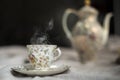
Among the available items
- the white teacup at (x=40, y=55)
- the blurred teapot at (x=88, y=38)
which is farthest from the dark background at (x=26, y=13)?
the white teacup at (x=40, y=55)

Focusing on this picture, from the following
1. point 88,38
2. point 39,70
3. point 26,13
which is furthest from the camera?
point 26,13

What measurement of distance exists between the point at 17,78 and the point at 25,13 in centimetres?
101

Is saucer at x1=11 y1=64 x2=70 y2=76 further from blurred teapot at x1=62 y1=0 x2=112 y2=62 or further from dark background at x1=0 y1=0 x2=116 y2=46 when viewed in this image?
dark background at x1=0 y1=0 x2=116 y2=46

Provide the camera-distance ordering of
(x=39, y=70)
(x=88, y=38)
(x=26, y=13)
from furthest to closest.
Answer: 1. (x=26, y=13)
2. (x=88, y=38)
3. (x=39, y=70)

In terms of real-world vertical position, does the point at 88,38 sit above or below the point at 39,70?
above

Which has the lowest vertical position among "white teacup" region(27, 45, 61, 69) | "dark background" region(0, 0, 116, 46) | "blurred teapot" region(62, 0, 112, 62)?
"white teacup" region(27, 45, 61, 69)

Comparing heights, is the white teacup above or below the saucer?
above

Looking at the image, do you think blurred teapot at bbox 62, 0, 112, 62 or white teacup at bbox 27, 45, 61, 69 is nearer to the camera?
white teacup at bbox 27, 45, 61, 69

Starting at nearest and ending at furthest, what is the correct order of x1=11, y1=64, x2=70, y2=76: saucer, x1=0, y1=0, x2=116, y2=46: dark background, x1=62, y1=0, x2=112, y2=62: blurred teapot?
x1=11, y1=64, x2=70, y2=76: saucer → x1=62, y1=0, x2=112, y2=62: blurred teapot → x1=0, y1=0, x2=116, y2=46: dark background

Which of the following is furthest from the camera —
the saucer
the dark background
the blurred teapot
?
the dark background

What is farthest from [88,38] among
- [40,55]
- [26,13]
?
[26,13]

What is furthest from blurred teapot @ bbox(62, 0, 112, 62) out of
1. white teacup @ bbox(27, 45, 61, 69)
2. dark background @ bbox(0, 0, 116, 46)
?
dark background @ bbox(0, 0, 116, 46)

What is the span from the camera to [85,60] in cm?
81

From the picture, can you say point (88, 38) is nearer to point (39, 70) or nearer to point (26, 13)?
point (39, 70)
